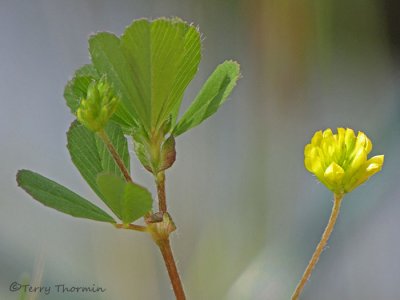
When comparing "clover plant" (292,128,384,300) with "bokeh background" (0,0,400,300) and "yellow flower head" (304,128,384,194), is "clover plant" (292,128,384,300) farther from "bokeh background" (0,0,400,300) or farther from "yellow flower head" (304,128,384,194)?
"bokeh background" (0,0,400,300)

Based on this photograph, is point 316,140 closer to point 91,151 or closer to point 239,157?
point 91,151

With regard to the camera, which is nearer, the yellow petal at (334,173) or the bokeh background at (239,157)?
the yellow petal at (334,173)

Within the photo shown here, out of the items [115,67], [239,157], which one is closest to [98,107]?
[115,67]

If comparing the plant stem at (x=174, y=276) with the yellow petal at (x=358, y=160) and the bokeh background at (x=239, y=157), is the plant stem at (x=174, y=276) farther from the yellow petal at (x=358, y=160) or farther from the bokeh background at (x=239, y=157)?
the bokeh background at (x=239, y=157)

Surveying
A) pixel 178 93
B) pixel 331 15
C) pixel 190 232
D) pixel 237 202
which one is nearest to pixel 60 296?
pixel 190 232

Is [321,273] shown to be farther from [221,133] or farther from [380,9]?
[380,9]

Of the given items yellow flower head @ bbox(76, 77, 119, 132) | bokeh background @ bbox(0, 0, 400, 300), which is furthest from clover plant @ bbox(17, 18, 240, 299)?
bokeh background @ bbox(0, 0, 400, 300)

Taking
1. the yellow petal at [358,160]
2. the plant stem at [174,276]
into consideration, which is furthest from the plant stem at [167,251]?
the yellow petal at [358,160]

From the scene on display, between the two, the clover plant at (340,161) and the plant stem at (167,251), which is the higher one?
the clover plant at (340,161)
